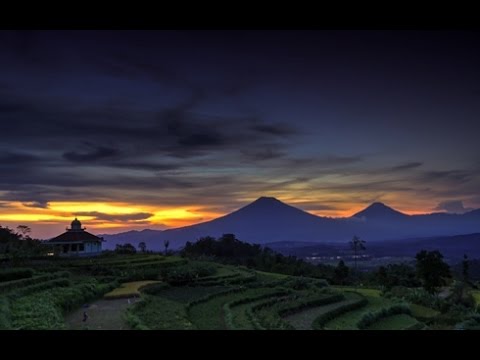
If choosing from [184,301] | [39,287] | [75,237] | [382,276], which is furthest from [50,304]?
[382,276]

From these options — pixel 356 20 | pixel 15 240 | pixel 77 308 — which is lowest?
pixel 77 308

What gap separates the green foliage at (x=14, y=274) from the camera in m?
10.3

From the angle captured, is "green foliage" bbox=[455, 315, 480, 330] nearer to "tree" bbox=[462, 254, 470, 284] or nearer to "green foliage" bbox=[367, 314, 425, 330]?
"green foliage" bbox=[367, 314, 425, 330]

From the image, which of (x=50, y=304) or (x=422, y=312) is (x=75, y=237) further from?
(x=422, y=312)

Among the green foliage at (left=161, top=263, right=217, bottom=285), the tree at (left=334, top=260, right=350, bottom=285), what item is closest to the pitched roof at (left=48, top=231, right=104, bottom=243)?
the green foliage at (left=161, top=263, right=217, bottom=285)

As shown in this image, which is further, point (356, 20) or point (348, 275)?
point (348, 275)

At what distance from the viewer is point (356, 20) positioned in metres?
3.27

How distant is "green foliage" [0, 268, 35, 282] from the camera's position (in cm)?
1027

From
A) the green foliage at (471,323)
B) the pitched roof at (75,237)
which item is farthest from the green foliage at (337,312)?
the pitched roof at (75,237)

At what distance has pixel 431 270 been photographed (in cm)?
1512

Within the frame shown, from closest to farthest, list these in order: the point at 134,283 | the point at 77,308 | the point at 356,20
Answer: the point at 356,20 < the point at 77,308 < the point at 134,283
